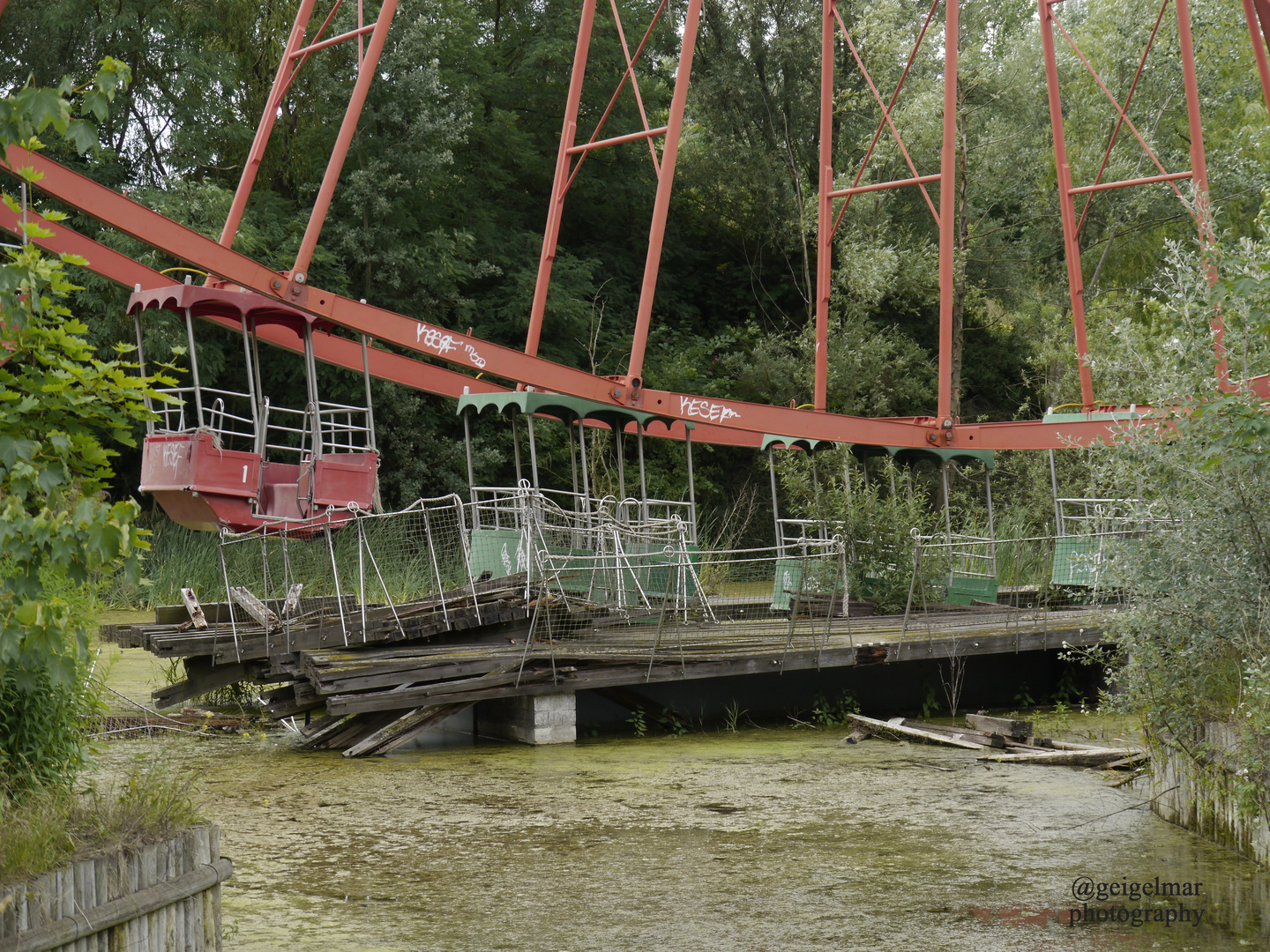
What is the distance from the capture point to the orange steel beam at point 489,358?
38.4ft

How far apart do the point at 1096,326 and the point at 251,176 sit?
2117cm

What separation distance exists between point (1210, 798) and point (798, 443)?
987cm

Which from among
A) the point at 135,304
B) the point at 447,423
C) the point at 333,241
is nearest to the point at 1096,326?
the point at 447,423

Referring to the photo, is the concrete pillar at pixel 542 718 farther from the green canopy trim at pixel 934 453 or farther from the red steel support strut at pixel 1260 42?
the red steel support strut at pixel 1260 42

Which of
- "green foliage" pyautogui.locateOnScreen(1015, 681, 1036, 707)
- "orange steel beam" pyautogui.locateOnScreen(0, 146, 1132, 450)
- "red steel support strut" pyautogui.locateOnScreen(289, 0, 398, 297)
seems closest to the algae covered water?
"orange steel beam" pyautogui.locateOnScreen(0, 146, 1132, 450)

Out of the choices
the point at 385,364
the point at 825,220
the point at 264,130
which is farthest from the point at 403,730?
the point at 825,220

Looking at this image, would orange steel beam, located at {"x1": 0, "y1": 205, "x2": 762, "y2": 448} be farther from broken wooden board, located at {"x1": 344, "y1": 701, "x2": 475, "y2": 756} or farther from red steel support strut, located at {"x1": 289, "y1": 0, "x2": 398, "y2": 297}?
broken wooden board, located at {"x1": 344, "y1": 701, "x2": 475, "y2": 756}

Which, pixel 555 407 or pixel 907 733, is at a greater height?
pixel 555 407

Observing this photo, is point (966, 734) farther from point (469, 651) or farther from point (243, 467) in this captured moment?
point (243, 467)

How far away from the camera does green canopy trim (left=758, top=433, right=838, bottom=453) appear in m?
16.9

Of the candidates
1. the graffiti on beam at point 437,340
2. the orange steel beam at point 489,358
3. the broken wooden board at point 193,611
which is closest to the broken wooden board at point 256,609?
the broken wooden board at point 193,611

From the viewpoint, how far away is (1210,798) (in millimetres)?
7855

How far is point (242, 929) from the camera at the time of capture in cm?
612

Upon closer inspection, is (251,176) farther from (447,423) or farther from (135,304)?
(447,423)
